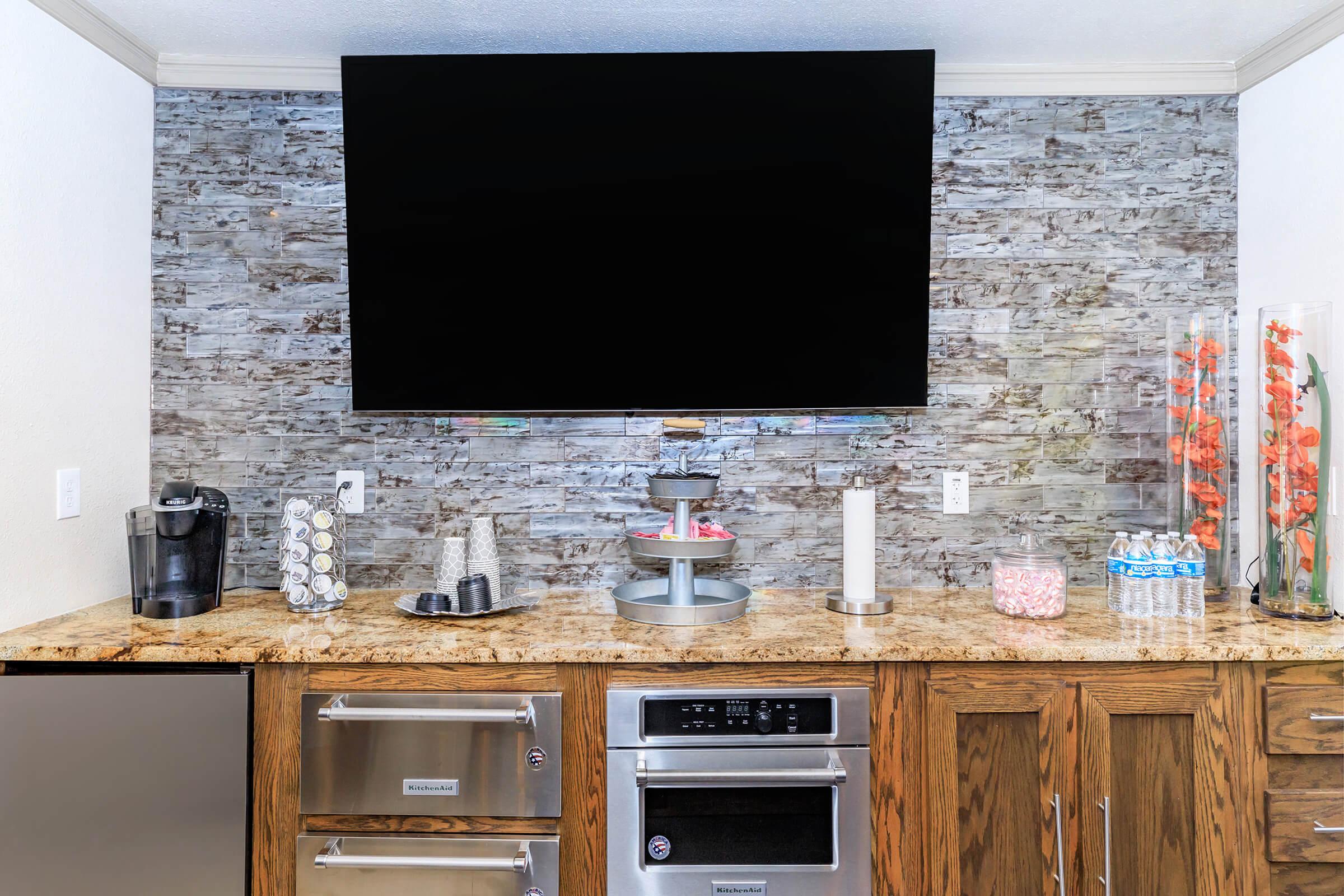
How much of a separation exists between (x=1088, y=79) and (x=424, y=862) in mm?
2681

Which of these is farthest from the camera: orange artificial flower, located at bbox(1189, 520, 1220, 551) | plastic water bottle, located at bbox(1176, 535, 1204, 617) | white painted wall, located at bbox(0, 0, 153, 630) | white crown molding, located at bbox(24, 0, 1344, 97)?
white crown molding, located at bbox(24, 0, 1344, 97)

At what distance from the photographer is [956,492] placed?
224cm

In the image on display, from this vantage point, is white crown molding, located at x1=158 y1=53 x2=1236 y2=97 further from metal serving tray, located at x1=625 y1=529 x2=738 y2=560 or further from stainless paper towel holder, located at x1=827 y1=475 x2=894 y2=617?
metal serving tray, located at x1=625 y1=529 x2=738 y2=560

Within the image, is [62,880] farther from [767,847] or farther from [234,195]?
[234,195]

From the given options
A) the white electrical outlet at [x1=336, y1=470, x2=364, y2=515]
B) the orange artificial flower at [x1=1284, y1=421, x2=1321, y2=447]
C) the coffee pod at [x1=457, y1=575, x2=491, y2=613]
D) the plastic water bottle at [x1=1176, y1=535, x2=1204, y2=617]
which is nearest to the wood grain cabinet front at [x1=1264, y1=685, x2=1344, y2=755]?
the plastic water bottle at [x1=1176, y1=535, x2=1204, y2=617]

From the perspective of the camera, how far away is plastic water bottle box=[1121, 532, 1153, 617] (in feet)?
6.14

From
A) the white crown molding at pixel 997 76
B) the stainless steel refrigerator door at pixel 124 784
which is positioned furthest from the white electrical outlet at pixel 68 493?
the white crown molding at pixel 997 76

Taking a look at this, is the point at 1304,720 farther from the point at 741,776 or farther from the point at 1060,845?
the point at 741,776

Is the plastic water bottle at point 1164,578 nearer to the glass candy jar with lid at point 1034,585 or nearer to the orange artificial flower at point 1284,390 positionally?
the glass candy jar with lid at point 1034,585

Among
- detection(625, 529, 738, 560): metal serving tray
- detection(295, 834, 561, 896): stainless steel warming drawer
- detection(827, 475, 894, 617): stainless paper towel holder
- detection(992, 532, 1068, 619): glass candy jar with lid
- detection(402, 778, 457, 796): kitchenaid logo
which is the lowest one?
detection(295, 834, 561, 896): stainless steel warming drawer

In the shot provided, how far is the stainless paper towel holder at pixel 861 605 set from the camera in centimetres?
192

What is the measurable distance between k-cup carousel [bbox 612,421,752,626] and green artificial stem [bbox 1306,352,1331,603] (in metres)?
1.37

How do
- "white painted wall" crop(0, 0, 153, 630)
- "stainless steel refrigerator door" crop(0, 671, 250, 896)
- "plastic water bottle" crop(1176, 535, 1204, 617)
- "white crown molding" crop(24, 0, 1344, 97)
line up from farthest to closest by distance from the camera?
1. "white crown molding" crop(24, 0, 1344, 97)
2. "plastic water bottle" crop(1176, 535, 1204, 617)
3. "white painted wall" crop(0, 0, 153, 630)
4. "stainless steel refrigerator door" crop(0, 671, 250, 896)

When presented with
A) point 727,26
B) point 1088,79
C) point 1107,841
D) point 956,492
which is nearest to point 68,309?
point 727,26
